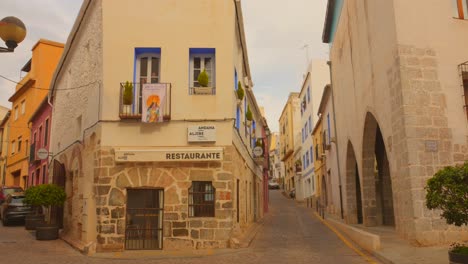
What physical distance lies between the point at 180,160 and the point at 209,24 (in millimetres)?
3967

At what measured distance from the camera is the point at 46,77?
93.8ft

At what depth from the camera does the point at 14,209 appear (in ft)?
Result: 61.3

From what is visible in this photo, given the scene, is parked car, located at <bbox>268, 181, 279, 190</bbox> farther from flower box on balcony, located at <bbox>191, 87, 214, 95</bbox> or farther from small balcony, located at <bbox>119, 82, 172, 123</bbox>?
small balcony, located at <bbox>119, 82, 172, 123</bbox>

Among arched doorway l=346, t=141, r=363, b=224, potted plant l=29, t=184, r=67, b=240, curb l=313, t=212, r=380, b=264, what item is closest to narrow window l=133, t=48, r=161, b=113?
potted plant l=29, t=184, r=67, b=240

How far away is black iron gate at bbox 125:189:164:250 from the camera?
11430 mm

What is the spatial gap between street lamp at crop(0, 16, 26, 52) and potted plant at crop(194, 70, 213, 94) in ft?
20.8

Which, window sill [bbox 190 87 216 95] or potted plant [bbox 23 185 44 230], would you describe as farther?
potted plant [bbox 23 185 44 230]

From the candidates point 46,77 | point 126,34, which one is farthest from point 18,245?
point 46,77

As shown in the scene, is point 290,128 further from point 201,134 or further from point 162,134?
point 162,134

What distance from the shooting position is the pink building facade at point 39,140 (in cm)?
2274

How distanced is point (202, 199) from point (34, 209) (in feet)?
34.0

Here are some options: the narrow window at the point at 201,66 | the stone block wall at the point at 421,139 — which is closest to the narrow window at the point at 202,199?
the narrow window at the point at 201,66

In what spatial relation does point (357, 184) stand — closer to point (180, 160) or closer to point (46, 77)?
point (180, 160)

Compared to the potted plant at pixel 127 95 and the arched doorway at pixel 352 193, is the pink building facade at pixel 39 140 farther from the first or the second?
the arched doorway at pixel 352 193
